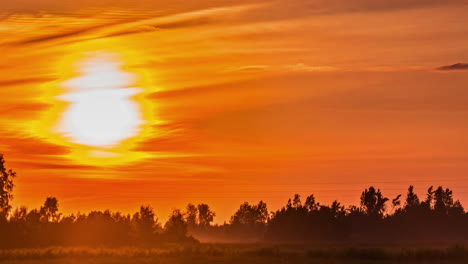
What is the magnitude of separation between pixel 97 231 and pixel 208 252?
159ft

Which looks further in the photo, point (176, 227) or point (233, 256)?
point (176, 227)

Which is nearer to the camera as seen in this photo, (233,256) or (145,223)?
(233,256)

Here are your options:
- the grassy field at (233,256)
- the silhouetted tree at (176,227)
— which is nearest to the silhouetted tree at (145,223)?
the silhouetted tree at (176,227)

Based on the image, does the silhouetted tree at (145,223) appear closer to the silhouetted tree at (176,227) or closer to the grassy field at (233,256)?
the silhouetted tree at (176,227)

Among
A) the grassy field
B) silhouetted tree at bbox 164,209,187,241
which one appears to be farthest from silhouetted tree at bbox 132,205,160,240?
the grassy field

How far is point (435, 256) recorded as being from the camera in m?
105

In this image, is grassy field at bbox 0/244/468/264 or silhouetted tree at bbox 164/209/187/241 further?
silhouetted tree at bbox 164/209/187/241

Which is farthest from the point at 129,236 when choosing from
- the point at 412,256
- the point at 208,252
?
the point at 412,256

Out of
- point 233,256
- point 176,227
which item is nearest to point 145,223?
point 176,227

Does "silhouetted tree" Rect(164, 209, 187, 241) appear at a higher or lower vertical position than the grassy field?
higher

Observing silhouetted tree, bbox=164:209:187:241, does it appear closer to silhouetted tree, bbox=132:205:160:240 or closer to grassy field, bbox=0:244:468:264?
silhouetted tree, bbox=132:205:160:240

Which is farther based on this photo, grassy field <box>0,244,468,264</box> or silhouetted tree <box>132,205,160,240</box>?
silhouetted tree <box>132,205,160,240</box>

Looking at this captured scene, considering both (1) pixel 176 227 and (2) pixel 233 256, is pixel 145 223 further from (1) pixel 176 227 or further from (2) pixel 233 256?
(2) pixel 233 256

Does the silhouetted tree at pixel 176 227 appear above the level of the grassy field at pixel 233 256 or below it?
above
